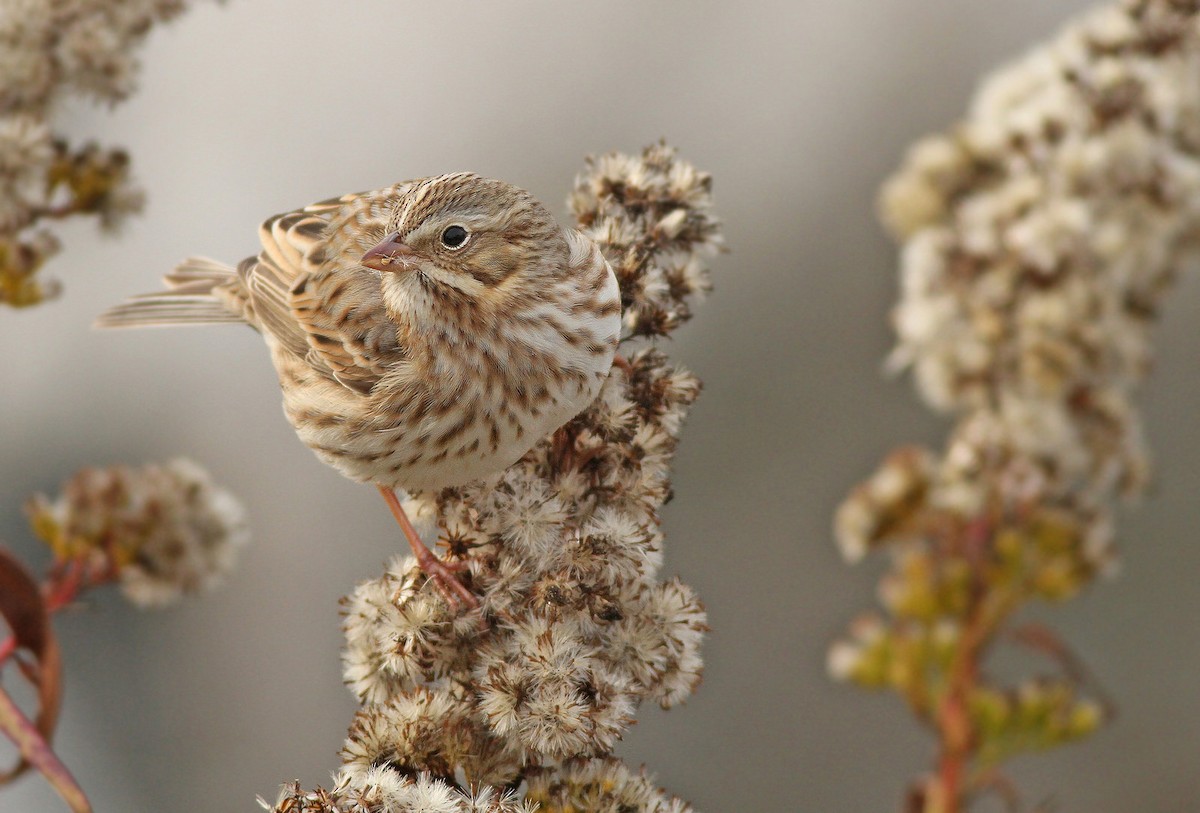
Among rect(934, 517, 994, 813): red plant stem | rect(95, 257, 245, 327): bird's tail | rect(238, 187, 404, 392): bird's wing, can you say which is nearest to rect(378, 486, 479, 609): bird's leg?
rect(238, 187, 404, 392): bird's wing

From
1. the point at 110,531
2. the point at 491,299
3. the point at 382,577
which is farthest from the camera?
the point at 491,299

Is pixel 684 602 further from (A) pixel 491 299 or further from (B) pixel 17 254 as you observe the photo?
(B) pixel 17 254

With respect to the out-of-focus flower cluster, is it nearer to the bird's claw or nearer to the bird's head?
the bird's head

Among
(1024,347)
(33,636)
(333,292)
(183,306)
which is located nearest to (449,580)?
(33,636)

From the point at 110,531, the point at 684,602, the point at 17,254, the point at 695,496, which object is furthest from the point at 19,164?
the point at 695,496

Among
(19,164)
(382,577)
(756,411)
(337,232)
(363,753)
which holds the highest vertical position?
(756,411)

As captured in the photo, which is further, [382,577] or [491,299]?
[491,299]
